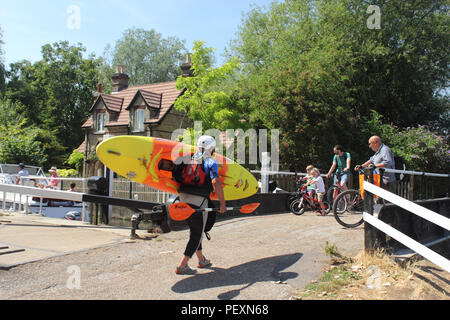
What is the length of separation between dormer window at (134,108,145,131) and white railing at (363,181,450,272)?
924 inches

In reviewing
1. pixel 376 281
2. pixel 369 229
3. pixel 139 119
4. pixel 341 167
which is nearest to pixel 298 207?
pixel 341 167

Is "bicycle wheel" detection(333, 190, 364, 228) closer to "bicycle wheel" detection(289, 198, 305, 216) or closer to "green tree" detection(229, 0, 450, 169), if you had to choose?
"bicycle wheel" detection(289, 198, 305, 216)

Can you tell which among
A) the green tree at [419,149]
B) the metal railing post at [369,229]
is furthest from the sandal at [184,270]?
the green tree at [419,149]

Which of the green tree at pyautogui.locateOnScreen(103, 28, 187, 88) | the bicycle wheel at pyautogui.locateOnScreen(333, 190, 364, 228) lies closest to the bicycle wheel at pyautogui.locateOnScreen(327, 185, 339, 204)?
the bicycle wheel at pyautogui.locateOnScreen(333, 190, 364, 228)

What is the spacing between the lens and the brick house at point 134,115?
2616 cm

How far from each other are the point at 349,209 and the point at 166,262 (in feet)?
13.8

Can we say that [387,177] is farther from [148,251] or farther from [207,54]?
[207,54]

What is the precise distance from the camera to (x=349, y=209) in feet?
25.0

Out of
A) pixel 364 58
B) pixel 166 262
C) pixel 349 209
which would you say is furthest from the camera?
pixel 364 58

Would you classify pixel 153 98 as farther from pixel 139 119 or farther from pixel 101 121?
pixel 101 121

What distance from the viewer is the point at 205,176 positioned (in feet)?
16.6

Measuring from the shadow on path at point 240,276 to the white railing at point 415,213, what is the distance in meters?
1.30

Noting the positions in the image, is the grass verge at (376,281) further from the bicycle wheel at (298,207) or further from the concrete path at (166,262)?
the bicycle wheel at (298,207)
